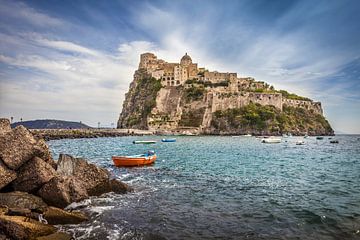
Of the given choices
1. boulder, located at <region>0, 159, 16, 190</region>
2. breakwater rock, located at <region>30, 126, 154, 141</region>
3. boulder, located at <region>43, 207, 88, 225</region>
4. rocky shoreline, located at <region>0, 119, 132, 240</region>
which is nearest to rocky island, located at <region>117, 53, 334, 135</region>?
breakwater rock, located at <region>30, 126, 154, 141</region>

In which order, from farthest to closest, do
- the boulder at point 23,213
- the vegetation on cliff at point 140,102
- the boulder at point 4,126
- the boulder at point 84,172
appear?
the vegetation on cliff at point 140,102 < the boulder at point 84,172 < the boulder at point 4,126 < the boulder at point 23,213

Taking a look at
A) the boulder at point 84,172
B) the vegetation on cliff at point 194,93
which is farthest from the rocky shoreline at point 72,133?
the boulder at point 84,172

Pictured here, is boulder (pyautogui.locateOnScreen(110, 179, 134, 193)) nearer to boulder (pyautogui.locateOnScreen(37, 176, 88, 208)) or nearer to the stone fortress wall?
boulder (pyautogui.locateOnScreen(37, 176, 88, 208))

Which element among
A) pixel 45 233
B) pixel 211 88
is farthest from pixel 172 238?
pixel 211 88

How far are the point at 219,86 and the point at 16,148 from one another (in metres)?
108

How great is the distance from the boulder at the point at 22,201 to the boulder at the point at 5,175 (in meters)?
0.60

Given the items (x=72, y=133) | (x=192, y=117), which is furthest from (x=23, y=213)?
(x=192, y=117)

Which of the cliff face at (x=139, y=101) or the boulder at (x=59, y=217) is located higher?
the cliff face at (x=139, y=101)

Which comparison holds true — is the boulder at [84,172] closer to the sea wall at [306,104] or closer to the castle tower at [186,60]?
the castle tower at [186,60]

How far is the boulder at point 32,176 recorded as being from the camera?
1112 centimetres

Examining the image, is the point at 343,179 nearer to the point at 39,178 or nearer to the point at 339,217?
the point at 339,217

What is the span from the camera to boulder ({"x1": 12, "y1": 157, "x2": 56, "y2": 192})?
11.1 meters

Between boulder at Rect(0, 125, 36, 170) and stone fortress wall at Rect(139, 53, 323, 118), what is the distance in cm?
9637

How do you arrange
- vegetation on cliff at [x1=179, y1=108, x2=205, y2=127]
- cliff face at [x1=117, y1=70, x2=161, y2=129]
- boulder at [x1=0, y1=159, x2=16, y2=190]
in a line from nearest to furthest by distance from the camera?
1. boulder at [x1=0, y1=159, x2=16, y2=190]
2. vegetation on cliff at [x1=179, y1=108, x2=205, y2=127]
3. cliff face at [x1=117, y1=70, x2=161, y2=129]
